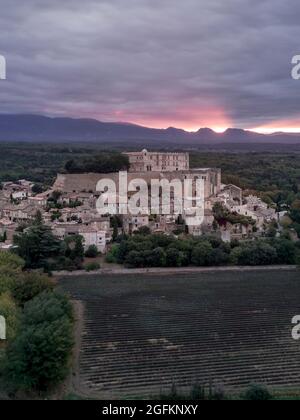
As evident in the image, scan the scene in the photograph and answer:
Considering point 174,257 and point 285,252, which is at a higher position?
point 285,252

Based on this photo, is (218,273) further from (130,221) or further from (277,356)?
(277,356)

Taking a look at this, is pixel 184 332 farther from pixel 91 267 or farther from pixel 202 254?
pixel 202 254

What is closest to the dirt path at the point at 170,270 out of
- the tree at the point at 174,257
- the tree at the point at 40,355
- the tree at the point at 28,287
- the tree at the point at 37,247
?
the tree at the point at 174,257

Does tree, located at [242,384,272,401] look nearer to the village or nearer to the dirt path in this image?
the dirt path

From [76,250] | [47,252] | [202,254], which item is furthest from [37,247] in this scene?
[202,254]

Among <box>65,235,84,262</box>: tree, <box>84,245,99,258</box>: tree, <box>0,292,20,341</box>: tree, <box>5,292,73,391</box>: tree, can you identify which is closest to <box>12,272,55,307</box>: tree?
<box>0,292,20,341</box>: tree

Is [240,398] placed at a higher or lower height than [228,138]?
lower
